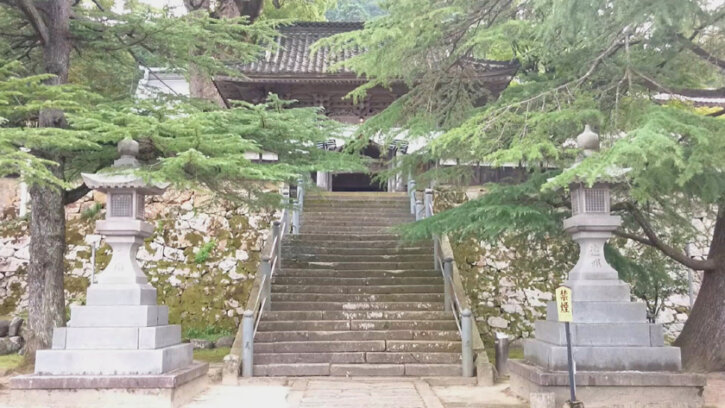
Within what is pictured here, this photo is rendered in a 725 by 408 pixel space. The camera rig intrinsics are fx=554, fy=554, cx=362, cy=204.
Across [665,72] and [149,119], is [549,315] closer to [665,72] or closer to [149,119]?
[665,72]

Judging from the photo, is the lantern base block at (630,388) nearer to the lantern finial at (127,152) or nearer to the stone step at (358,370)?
the stone step at (358,370)

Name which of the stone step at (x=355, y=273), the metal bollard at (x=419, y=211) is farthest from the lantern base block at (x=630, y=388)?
the metal bollard at (x=419, y=211)

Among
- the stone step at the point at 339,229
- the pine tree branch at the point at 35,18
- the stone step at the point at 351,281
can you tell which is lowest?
the stone step at the point at 351,281

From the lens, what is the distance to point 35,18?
7949 millimetres

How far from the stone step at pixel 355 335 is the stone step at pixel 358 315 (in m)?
0.44

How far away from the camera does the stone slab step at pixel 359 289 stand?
412 inches

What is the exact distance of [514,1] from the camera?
7.17m

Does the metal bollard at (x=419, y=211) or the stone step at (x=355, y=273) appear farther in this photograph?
the metal bollard at (x=419, y=211)

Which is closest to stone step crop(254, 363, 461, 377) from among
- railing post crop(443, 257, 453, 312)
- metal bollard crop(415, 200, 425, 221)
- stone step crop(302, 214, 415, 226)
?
railing post crop(443, 257, 453, 312)

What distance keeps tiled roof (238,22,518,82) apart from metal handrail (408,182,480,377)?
10.9ft

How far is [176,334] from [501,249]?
28.3 feet

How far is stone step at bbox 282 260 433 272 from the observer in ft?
37.0

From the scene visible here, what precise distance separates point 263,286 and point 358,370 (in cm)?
240

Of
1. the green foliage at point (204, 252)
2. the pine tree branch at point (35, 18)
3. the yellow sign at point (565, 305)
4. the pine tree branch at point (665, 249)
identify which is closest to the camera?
the yellow sign at point (565, 305)
